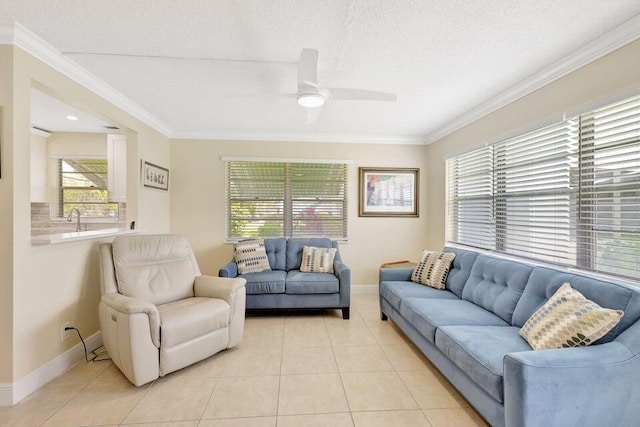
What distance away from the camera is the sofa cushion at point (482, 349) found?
157 cm

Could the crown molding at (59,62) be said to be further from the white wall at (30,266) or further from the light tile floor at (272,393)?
the light tile floor at (272,393)

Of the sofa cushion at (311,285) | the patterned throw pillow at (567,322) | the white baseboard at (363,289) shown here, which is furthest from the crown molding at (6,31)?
the white baseboard at (363,289)

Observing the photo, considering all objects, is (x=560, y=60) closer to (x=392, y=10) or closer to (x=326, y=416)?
(x=392, y=10)

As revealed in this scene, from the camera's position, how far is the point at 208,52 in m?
2.17

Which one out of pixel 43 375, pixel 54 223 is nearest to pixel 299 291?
pixel 43 375

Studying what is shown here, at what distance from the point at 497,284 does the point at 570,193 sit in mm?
907

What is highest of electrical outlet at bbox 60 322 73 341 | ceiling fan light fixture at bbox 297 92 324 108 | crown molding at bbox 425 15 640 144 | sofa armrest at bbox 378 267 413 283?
crown molding at bbox 425 15 640 144

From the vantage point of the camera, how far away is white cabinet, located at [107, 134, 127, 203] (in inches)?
135

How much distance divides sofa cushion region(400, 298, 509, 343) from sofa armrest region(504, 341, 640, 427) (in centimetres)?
76

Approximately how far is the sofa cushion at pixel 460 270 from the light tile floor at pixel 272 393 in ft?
2.51

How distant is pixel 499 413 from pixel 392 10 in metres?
2.32

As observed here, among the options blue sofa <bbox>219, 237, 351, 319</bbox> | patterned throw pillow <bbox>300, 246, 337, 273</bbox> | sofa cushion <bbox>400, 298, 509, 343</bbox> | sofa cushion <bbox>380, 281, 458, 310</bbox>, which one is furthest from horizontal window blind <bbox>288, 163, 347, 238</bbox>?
sofa cushion <bbox>400, 298, 509, 343</bbox>

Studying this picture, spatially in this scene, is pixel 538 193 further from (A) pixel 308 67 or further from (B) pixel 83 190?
(B) pixel 83 190

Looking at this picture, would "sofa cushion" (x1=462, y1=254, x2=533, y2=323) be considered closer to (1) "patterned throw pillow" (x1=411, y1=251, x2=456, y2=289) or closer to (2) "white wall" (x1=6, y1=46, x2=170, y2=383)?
(1) "patterned throw pillow" (x1=411, y1=251, x2=456, y2=289)
